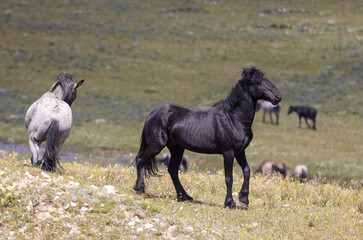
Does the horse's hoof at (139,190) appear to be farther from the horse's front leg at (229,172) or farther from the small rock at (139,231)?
the small rock at (139,231)

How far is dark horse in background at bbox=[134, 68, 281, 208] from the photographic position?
9.82m

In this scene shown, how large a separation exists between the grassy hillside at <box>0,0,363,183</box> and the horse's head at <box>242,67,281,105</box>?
17.0 m

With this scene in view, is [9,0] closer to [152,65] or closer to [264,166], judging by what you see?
[152,65]

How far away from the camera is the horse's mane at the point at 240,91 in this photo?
10.1m

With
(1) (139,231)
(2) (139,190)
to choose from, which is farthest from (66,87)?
(1) (139,231)

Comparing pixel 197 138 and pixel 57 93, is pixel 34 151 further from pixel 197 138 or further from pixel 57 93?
pixel 197 138

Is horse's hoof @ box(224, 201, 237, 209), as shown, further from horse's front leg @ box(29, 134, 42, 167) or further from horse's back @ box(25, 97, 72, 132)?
horse's front leg @ box(29, 134, 42, 167)

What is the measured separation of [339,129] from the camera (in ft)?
127

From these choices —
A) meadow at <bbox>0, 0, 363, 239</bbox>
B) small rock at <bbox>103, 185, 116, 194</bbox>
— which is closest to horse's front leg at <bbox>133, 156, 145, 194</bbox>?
meadow at <bbox>0, 0, 363, 239</bbox>

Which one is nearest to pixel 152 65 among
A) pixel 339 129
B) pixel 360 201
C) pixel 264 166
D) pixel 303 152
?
pixel 339 129

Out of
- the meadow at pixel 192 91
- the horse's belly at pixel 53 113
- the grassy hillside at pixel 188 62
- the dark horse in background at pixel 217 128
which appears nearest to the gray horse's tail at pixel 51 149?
the horse's belly at pixel 53 113

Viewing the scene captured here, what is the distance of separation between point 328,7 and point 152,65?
38732 millimetres

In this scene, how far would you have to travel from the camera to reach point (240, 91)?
10234mm

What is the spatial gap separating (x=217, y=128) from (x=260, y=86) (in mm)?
1189
